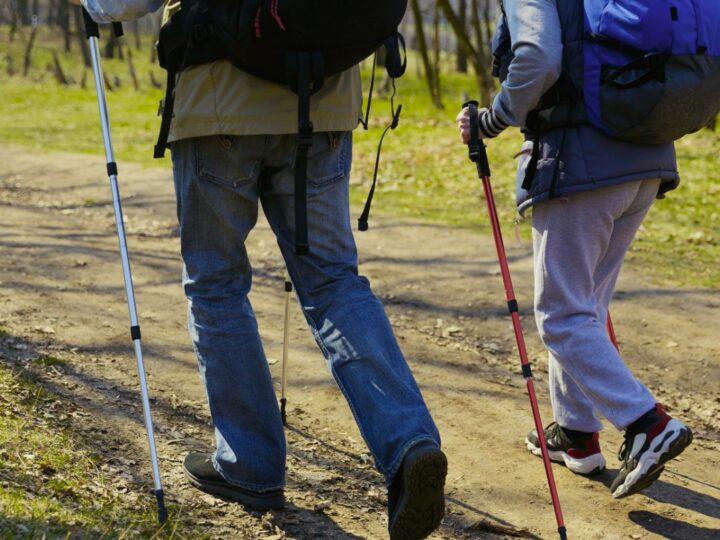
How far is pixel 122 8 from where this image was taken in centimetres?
318

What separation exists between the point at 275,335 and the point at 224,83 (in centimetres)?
298

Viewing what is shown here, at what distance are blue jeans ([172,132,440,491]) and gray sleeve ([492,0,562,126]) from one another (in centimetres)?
69

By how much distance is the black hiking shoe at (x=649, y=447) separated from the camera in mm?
3537

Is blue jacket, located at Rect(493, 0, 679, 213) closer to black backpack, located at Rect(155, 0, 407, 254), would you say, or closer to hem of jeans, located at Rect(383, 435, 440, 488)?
black backpack, located at Rect(155, 0, 407, 254)

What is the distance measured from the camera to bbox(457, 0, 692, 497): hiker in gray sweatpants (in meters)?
3.57

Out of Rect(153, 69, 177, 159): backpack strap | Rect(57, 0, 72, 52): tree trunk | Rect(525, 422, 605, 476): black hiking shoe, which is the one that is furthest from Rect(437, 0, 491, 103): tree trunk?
Rect(57, 0, 72, 52): tree trunk

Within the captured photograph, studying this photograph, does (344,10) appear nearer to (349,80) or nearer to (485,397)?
(349,80)

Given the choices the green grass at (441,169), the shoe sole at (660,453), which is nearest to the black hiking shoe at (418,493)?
Answer: the shoe sole at (660,453)

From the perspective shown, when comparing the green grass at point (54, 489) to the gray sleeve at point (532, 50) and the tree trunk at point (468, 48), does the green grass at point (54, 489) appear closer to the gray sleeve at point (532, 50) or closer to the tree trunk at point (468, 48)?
the gray sleeve at point (532, 50)

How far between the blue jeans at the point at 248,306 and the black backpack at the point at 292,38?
139mm

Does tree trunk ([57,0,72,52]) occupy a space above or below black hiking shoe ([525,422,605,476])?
above

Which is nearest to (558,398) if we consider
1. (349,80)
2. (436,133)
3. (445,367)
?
(445,367)

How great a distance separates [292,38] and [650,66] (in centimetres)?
135

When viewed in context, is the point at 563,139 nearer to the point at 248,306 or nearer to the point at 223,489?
the point at 248,306
